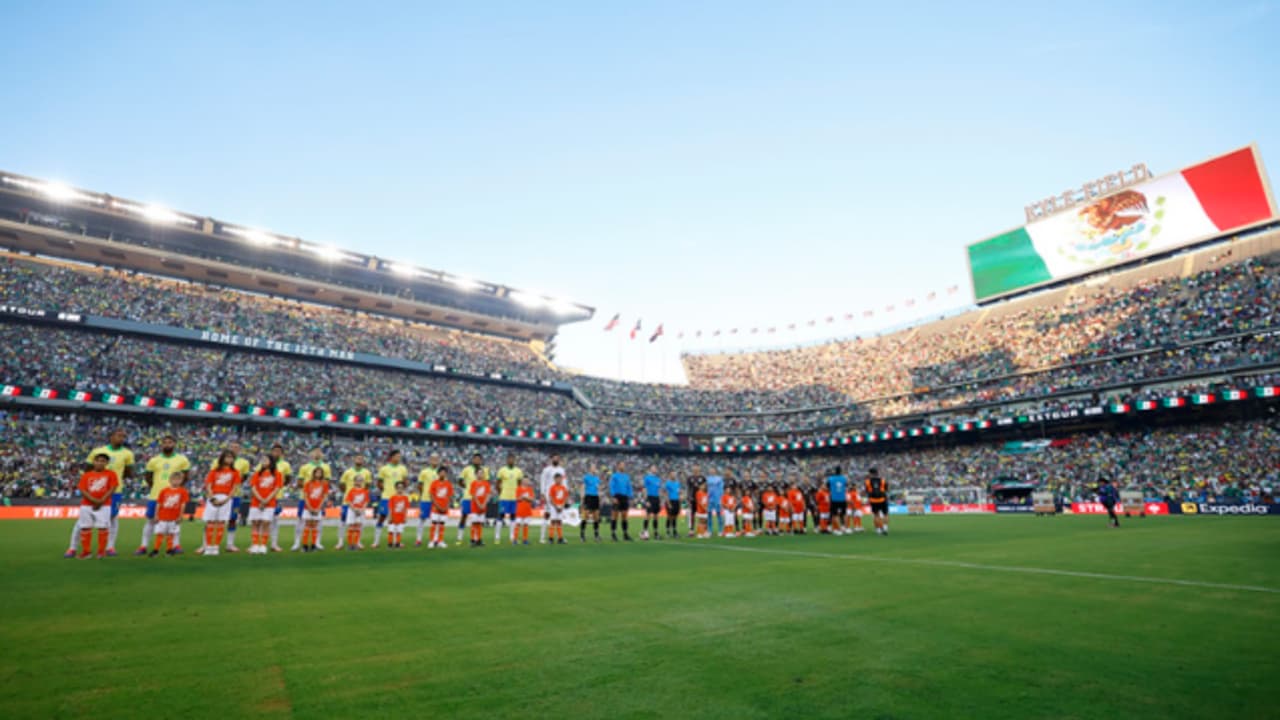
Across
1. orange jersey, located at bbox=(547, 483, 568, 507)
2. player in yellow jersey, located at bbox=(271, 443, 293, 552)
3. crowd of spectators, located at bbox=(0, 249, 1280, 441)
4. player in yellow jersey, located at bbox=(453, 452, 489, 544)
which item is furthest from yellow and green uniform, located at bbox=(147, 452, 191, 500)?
crowd of spectators, located at bbox=(0, 249, 1280, 441)

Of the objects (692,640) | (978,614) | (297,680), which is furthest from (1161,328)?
(297,680)

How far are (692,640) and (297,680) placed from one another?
287 centimetres

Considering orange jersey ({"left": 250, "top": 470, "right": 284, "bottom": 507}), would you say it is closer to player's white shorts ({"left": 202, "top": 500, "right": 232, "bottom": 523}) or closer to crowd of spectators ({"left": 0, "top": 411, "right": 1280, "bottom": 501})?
player's white shorts ({"left": 202, "top": 500, "right": 232, "bottom": 523})

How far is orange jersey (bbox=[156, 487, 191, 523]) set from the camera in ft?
37.9

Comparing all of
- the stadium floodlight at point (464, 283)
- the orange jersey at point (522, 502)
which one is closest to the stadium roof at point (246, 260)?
the stadium floodlight at point (464, 283)

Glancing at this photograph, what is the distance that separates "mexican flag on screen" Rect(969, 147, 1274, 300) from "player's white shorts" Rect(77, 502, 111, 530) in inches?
2430

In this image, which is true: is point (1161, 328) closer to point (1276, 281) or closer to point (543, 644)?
point (1276, 281)

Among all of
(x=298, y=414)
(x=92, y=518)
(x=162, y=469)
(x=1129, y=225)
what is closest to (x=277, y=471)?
(x=162, y=469)

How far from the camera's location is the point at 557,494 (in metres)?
15.8

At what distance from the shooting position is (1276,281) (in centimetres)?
3941

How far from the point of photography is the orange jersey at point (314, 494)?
1316 cm

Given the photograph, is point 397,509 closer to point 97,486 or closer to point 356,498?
point 356,498

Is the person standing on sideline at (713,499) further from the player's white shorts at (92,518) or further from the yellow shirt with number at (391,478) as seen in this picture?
the player's white shorts at (92,518)

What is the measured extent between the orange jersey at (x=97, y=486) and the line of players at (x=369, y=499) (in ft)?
0.06
